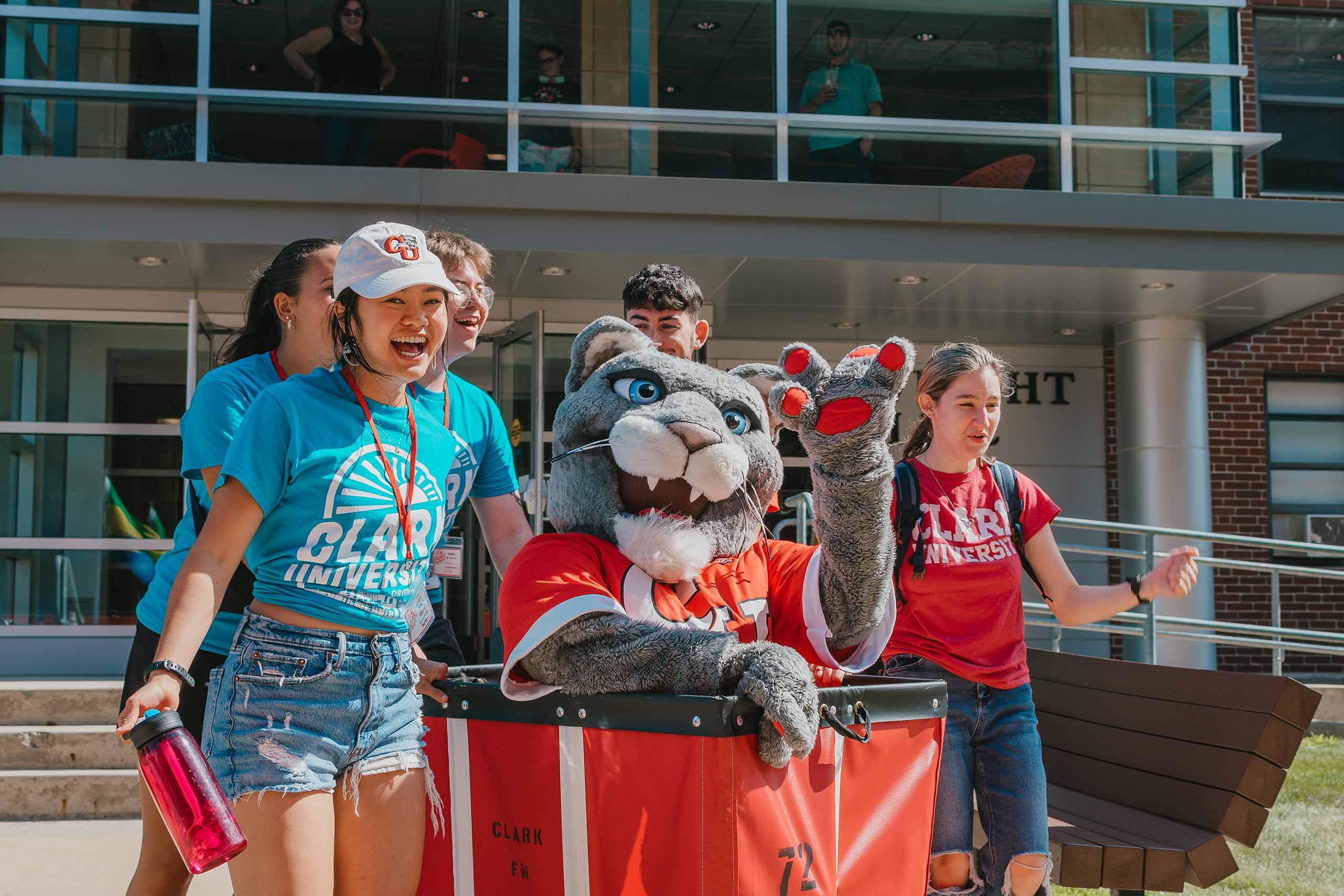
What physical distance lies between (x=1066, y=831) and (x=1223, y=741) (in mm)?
551

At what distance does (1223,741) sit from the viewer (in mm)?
3582

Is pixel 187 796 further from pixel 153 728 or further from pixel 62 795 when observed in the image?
pixel 62 795

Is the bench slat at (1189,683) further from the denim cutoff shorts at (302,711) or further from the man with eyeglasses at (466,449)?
the denim cutoff shorts at (302,711)

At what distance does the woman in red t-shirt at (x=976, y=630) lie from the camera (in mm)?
3096

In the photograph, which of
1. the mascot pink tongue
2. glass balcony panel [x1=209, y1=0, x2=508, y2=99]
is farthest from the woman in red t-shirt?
glass balcony panel [x1=209, y1=0, x2=508, y2=99]

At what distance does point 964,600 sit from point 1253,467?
1002 cm

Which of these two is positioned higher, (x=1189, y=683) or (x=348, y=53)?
(x=348, y=53)

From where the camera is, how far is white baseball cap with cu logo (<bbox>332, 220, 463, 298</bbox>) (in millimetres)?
2238

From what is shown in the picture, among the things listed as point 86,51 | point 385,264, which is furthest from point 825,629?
point 86,51

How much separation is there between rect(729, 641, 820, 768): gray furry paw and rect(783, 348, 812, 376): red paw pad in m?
0.55

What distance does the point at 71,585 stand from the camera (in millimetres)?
8969

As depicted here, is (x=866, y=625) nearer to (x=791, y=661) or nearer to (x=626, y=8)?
(x=791, y=661)

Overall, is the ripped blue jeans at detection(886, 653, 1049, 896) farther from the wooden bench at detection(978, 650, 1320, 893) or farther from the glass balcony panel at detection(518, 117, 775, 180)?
the glass balcony panel at detection(518, 117, 775, 180)

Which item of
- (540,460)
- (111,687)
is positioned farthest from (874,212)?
(111,687)
